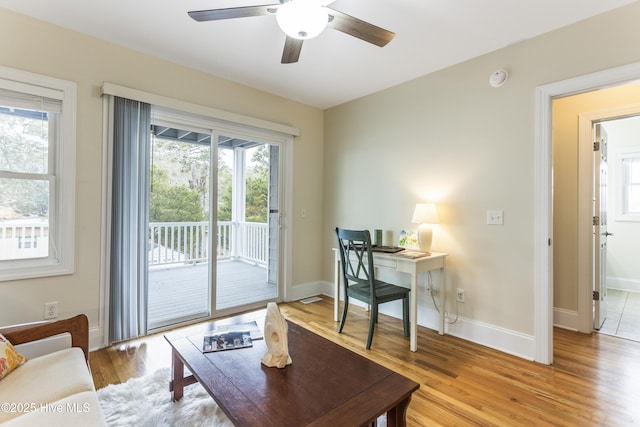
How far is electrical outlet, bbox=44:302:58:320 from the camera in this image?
2.28 meters

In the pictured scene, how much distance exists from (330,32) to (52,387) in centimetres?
270

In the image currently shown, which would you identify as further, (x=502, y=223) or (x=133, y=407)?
(x=502, y=223)

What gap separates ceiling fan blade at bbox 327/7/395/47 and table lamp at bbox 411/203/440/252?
151 cm

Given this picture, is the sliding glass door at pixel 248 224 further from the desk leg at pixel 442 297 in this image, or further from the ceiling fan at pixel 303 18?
the desk leg at pixel 442 297

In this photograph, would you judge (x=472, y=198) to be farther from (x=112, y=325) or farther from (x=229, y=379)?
(x=112, y=325)

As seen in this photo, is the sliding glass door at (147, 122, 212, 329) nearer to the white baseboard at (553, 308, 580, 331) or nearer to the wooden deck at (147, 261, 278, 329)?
the wooden deck at (147, 261, 278, 329)

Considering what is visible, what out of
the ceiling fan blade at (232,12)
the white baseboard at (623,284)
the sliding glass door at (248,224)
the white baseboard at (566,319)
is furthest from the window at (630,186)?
the ceiling fan blade at (232,12)

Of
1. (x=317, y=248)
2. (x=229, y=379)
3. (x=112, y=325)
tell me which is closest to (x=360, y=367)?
(x=229, y=379)

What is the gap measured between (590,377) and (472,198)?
150cm

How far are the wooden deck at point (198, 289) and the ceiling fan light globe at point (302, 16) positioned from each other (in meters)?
2.46

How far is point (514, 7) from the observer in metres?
2.04

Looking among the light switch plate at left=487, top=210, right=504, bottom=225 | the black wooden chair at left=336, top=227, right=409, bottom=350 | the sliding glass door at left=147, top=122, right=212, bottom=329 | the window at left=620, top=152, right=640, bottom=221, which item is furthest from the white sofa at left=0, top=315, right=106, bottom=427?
the window at left=620, top=152, right=640, bottom=221

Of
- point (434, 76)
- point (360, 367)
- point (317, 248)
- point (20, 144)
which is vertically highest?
point (434, 76)

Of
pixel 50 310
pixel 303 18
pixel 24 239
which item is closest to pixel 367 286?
pixel 303 18
